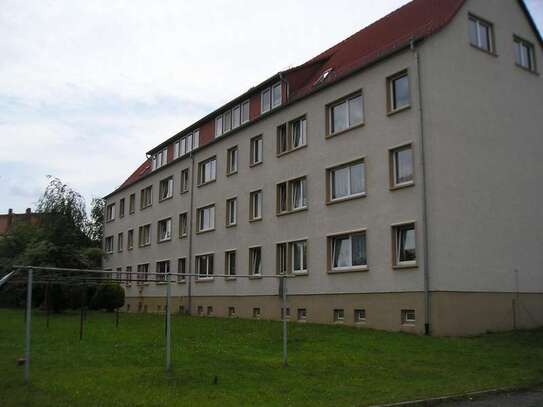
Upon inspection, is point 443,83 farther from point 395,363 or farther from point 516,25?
point 395,363

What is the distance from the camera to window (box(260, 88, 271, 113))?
30.4 metres

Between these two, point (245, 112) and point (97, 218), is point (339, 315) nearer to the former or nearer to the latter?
point (245, 112)

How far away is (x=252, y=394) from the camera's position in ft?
31.8

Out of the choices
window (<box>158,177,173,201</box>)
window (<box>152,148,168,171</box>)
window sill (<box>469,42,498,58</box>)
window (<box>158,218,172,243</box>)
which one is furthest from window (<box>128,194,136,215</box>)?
window sill (<box>469,42,498,58</box>)

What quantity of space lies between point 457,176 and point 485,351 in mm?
6835

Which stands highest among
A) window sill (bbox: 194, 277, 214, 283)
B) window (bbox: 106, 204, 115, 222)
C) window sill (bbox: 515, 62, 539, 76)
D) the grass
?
window sill (bbox: 515, 62, 539, 76)

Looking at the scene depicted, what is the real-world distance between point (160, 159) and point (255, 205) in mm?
15367

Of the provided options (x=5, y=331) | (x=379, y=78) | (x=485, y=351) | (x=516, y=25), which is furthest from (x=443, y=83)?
(x=5, y=331)

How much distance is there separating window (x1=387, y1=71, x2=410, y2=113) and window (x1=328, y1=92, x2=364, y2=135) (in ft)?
4.86

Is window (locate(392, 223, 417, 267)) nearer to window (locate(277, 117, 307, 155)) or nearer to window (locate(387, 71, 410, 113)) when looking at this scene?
window (locate(387, 71, 410, 113))

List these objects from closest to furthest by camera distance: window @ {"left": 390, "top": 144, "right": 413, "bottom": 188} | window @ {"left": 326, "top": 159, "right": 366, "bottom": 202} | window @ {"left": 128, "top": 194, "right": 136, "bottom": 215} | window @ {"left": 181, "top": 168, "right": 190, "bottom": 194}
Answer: window @ {"left": 390, "top": 144, "right": 413, "bottom": 188} → window @ {"left": 326, "top": 159, "right": 366, "bottom": 202} → window @ {"left": 181, "top": 168, "right": 190, "bottom": 194} → window @ {"left": 128, "top": 194, "right": 136, "bottom": 215}

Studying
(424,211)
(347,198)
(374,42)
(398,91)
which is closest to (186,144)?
(374,42)

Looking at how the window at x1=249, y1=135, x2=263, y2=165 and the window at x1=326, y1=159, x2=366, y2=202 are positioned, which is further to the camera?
the window at x1=249, y1=135, x2=263, y2=165

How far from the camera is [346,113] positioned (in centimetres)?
2442
